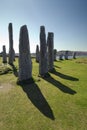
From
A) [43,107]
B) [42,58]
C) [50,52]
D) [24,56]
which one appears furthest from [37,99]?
[50,52]

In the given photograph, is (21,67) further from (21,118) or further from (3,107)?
(21,118)

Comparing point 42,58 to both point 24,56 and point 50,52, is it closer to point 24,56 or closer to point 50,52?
point 50,52

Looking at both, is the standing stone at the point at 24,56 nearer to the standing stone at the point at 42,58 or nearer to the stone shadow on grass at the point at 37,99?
the stone shadow on grass at the point at 37,99

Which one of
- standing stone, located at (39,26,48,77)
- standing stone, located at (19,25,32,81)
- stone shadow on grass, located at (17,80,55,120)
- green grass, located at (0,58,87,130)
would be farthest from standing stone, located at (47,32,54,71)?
green grass, located at (0,58,87,130)

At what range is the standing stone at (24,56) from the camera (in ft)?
65.2

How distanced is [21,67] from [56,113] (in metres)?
9.57

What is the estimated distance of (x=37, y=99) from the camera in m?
14.2

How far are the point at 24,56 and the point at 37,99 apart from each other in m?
6.88

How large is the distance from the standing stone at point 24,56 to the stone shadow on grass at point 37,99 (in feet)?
4.28

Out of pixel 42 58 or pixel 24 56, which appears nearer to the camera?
pixel 24 56

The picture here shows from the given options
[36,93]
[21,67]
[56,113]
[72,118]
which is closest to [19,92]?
[36,93]

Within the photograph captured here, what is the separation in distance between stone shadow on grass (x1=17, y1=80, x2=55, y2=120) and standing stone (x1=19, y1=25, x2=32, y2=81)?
51.3 inches

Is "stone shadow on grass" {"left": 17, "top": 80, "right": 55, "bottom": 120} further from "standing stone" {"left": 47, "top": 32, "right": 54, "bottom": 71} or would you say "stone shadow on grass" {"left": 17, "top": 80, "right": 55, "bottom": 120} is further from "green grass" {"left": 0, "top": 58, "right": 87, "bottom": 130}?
"standing stone" {"left": 47, "top": 32, "right": 54, "bottom": 71}

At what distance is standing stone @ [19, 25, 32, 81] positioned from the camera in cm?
1986
